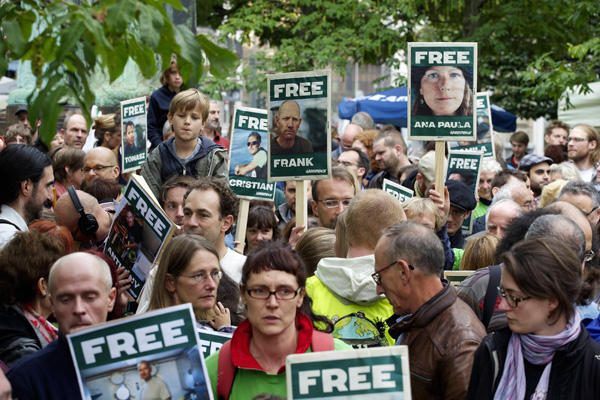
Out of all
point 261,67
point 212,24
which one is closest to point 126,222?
point 261,67

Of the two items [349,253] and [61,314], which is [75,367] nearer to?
[61,314]

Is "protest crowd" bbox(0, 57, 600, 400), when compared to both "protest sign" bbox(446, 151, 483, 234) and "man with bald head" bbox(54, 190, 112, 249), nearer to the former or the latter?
"man with bald head" bbox(54, 190, 112, 249)

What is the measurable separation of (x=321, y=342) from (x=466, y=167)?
5637 mm

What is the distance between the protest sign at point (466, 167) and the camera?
9195mm

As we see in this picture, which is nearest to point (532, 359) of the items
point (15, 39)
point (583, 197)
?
point (15, 39)

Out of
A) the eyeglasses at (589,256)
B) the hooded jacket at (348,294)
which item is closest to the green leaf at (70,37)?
the hooded jacket at (348,294)

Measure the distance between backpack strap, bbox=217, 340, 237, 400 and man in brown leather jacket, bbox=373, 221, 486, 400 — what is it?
85 cm

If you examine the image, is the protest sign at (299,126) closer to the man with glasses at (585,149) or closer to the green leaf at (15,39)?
the green leaf at (15,39)

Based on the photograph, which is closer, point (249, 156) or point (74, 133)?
point (249, 156)

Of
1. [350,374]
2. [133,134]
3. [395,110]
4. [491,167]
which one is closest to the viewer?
[350,374]

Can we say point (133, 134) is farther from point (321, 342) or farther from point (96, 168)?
point (321, 342)

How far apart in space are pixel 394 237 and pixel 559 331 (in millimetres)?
950

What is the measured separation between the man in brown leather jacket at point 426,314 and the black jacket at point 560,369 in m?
0.18

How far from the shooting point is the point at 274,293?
154 inches
